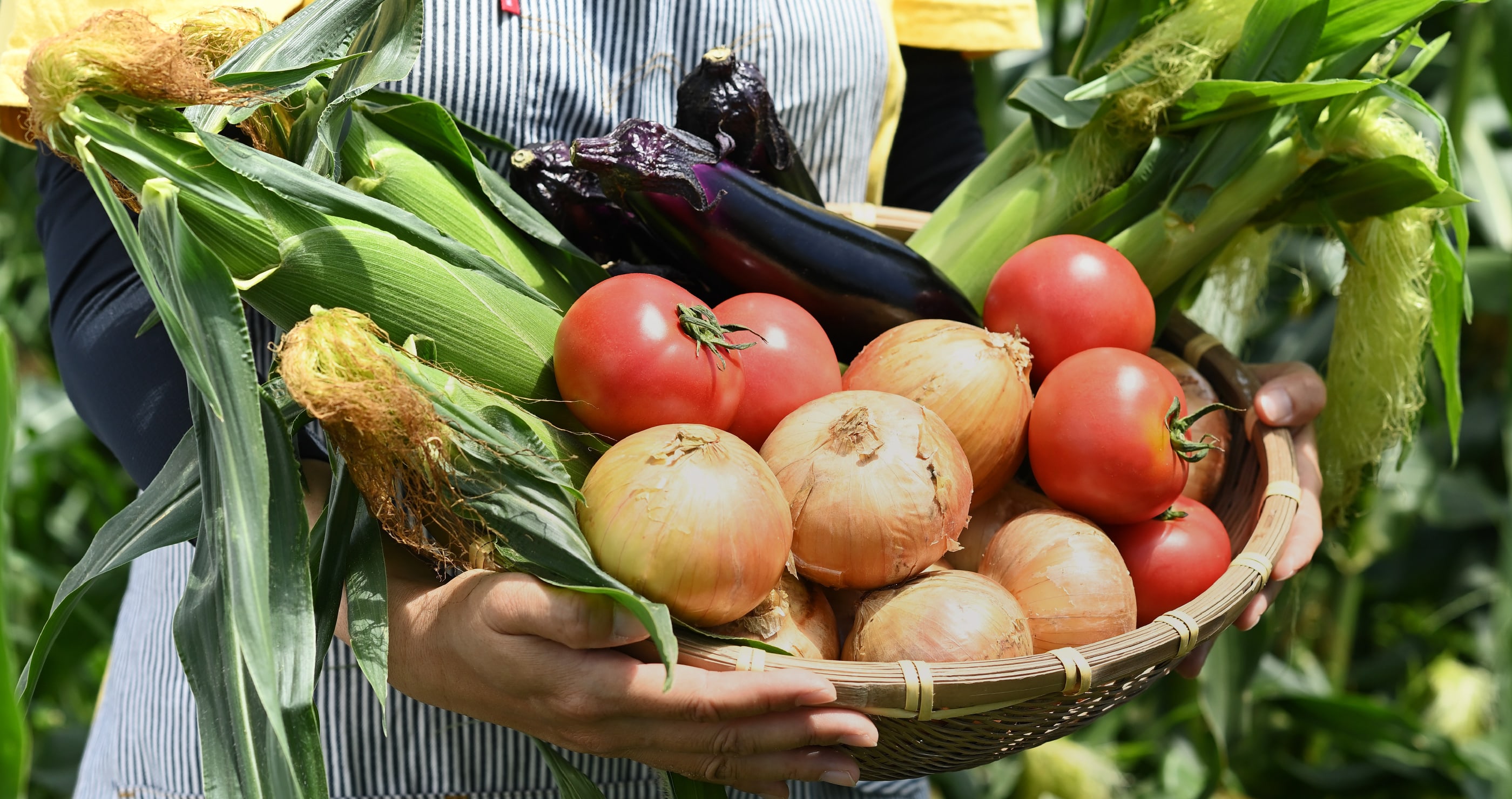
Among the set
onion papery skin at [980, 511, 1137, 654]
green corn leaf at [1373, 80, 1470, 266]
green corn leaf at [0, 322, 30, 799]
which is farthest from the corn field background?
green corn leaf at [0, 322, 30, 799]

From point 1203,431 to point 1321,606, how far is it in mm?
1644

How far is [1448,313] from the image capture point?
46.8 inches

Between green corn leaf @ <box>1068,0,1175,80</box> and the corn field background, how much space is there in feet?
2.48

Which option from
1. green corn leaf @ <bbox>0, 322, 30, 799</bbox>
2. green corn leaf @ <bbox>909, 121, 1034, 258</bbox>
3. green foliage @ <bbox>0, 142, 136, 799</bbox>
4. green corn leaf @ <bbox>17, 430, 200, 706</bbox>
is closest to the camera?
green corn leaf @ <bbox>0, 322, 30, 799</bbox>

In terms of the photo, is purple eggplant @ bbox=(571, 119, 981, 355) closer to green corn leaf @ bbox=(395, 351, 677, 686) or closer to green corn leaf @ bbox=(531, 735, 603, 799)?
green corn leaf @ bbox=(395, 351, 677, 686)

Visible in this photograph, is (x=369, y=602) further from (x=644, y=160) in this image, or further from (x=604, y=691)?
(x=644, y=160)

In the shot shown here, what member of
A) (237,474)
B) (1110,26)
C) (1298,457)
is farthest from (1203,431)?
(237,474)

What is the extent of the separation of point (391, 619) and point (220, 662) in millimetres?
121

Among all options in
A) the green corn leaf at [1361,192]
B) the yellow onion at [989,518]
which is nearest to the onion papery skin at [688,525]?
the yellow onion at [989,518]

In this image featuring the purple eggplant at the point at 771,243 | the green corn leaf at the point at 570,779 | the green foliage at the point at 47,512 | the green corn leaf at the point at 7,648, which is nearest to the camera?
the green corn leaf at the point at 7,648

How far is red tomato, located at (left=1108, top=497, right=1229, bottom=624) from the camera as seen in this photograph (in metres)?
0.91

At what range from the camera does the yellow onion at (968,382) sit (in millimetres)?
895

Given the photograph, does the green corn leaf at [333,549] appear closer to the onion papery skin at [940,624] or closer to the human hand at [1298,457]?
the onion papery skin at [940,624]

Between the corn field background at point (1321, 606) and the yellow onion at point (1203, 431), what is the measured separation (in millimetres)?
610
